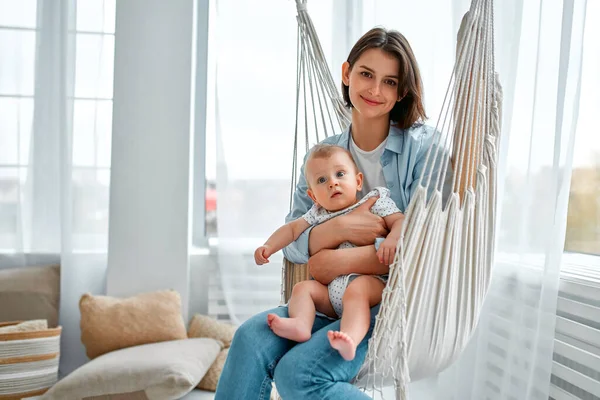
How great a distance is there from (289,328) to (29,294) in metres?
1.69

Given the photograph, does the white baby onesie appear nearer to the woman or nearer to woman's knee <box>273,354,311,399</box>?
the woman

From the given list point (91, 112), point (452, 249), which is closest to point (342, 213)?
point (452, 249)

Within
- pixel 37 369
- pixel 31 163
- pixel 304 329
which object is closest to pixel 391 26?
pixel 304 329

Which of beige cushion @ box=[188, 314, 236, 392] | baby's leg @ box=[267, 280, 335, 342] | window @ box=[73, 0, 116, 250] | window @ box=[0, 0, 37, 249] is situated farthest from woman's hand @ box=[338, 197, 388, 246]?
window @ box=[0, 0, 37, 249]

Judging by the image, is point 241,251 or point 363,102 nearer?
point 363,102

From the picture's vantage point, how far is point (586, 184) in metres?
1.61

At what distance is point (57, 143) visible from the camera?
2742 mm

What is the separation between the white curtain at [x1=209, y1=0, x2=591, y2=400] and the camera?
1.63 metres

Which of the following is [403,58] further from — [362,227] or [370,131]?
[362,227]

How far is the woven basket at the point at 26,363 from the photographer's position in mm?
2275

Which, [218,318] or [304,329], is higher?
[304,329]

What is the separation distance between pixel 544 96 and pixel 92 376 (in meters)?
1.68

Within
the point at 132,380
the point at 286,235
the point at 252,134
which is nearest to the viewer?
the point at 286,235

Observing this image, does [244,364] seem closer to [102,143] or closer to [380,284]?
[380,284]
